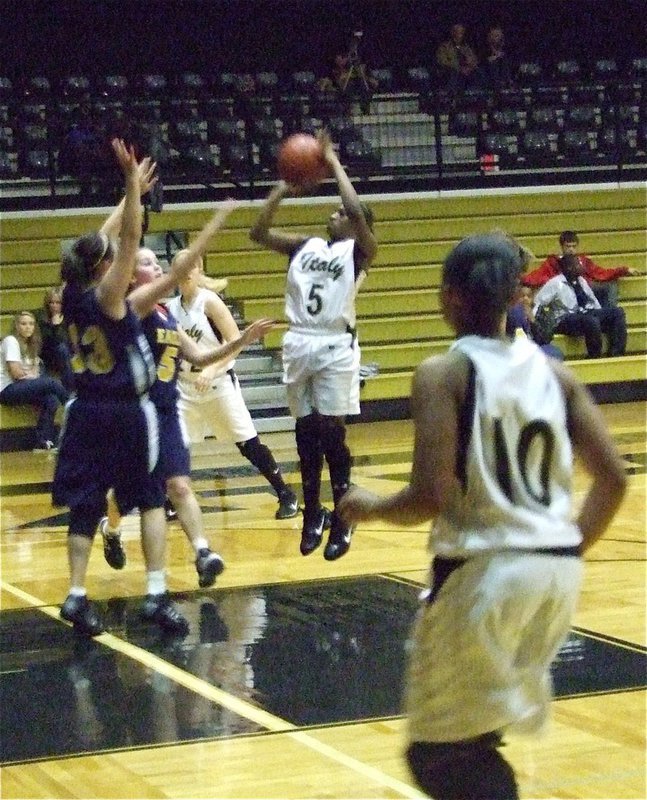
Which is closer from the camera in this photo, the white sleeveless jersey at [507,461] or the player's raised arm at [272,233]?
the white sleeveless jersey at [507,461]

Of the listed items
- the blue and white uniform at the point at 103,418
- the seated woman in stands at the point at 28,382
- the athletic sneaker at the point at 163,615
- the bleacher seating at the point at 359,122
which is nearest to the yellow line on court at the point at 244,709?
the athletic sneaker at the point at 163,615

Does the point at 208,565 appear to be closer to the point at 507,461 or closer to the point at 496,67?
the point at 507,461

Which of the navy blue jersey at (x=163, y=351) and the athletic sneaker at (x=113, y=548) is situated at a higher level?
the navy blue jersey at (x=163, y=351)

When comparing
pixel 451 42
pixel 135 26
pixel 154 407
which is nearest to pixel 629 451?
pixel 154 407

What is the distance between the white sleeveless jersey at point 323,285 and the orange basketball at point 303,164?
0.36m

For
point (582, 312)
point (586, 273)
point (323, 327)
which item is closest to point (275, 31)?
point (586, 273)

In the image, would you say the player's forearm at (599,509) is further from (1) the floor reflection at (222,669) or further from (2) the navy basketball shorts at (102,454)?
(2) the navy basketball shorts at (102,454)

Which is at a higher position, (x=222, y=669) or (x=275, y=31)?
(x=275, y=31)

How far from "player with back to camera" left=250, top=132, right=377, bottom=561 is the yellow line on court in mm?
1459

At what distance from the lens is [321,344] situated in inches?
296

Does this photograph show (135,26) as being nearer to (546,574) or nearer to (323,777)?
(323,777)

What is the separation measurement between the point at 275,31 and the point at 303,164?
13.6m

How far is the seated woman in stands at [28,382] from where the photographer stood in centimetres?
1392

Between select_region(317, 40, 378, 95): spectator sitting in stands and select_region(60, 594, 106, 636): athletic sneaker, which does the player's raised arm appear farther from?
select_region(317, 40, 378, 95): spectator sitting in stands
